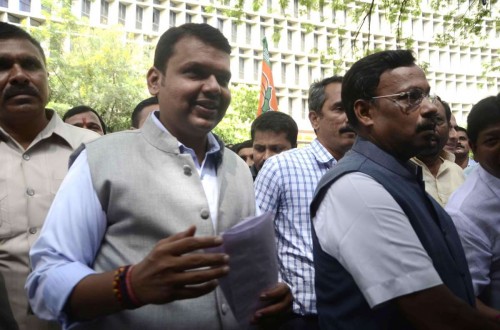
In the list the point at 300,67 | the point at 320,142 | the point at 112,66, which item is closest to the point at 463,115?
the point at 300,67

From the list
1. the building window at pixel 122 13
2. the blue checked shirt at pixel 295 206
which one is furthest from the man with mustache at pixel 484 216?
the building window at pixel 122 13

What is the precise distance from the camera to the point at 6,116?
272cm

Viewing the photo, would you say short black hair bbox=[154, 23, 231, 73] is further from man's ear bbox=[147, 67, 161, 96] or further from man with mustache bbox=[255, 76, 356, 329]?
man with mustache bbox=[255, 76, 356, 329]

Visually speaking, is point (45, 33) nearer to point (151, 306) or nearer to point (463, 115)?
point (151, 306)

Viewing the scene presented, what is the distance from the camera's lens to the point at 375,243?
178 cm

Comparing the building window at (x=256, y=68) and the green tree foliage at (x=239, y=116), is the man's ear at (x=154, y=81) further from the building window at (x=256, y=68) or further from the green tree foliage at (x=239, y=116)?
the building window at (x=256, y=68)

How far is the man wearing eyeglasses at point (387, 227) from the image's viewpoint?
1738mm

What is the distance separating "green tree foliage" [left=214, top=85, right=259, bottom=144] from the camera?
3164 centimetres

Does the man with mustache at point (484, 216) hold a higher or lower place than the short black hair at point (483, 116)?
lower

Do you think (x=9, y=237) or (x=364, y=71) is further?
(x=9, y=237)

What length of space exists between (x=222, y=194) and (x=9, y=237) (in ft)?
3.69

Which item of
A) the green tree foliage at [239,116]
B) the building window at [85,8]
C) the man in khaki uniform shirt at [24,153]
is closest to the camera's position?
the man in khaki uniform shirt at [24,153]

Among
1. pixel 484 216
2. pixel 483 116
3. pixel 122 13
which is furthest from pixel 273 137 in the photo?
pixel 122 13

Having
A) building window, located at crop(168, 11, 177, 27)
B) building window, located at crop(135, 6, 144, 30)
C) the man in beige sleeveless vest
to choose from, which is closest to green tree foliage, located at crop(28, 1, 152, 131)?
building window, located at crop(135, 6, 144, 30)
